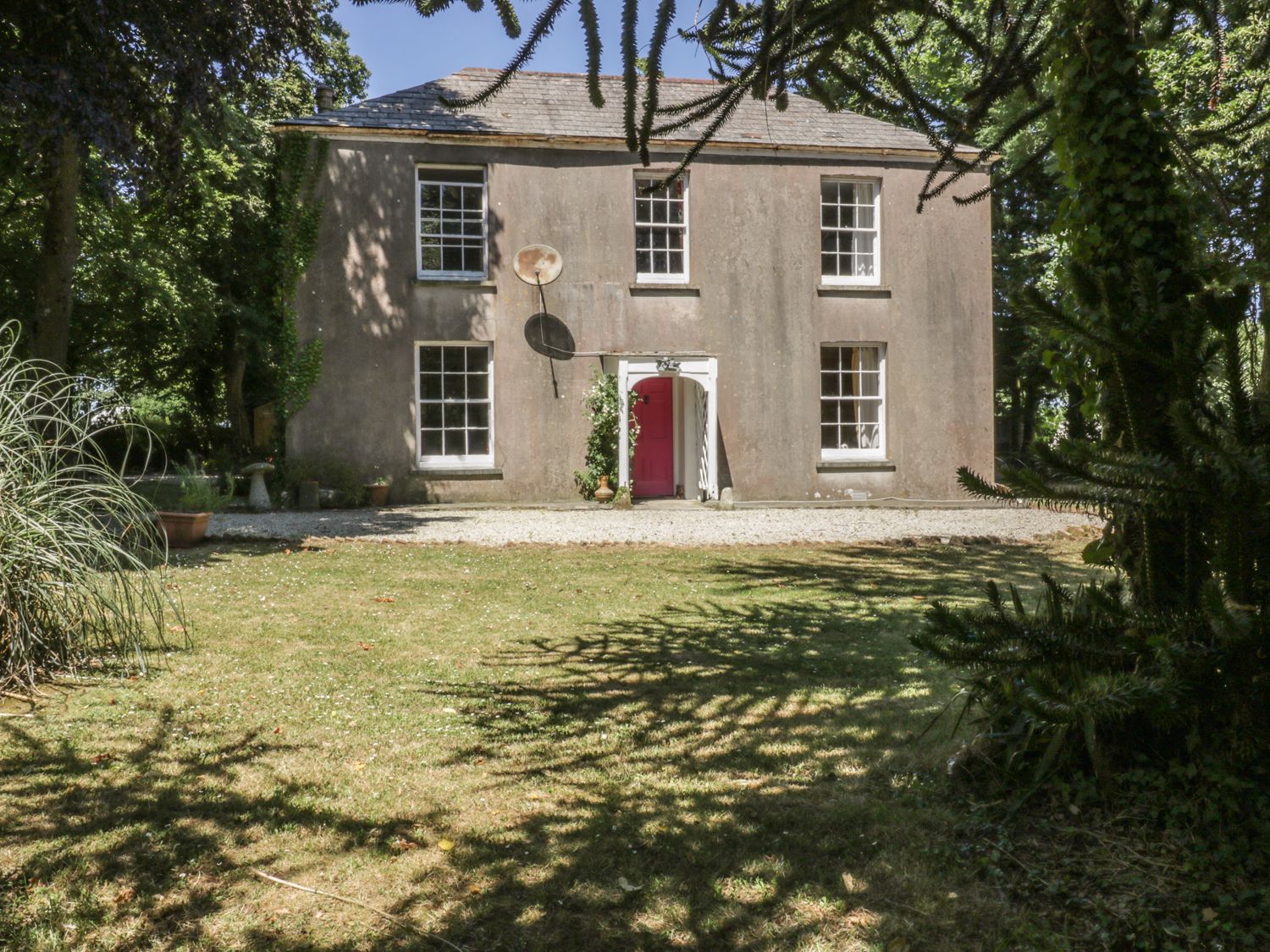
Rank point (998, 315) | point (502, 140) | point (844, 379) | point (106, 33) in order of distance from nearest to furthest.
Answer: point (106, 33) → point (502, 140) → point (844, 379) → point (998, 315)

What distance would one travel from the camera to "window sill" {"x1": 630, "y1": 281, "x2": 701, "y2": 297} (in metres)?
17.8

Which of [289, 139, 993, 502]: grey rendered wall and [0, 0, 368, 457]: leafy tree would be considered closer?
[289, 139, 993, 502]: grey rendered wall

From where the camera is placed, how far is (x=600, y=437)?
17422 mm

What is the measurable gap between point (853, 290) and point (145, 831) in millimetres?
17063

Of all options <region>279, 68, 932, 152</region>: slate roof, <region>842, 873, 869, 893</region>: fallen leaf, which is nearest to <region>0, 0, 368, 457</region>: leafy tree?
<region>279, 68, 932, 152</region>: slate roof

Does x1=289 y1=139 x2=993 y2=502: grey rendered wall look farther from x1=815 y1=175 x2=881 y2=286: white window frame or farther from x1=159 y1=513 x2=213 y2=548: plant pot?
x1=159 y1=513 x2=213 y2=548: plant pot

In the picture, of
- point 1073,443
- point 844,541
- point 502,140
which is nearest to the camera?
point 1073,443

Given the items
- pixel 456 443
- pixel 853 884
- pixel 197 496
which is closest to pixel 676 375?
pixel 456 443

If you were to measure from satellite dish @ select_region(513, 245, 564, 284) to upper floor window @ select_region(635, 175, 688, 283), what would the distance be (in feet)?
5.49

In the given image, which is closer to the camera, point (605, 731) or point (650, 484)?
point (605, 731)

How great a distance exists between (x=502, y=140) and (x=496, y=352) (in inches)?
148

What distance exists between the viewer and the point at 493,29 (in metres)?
3.81

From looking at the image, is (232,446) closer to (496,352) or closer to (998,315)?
(496,352)

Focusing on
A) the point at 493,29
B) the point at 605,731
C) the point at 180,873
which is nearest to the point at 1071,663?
the point at 605,731
